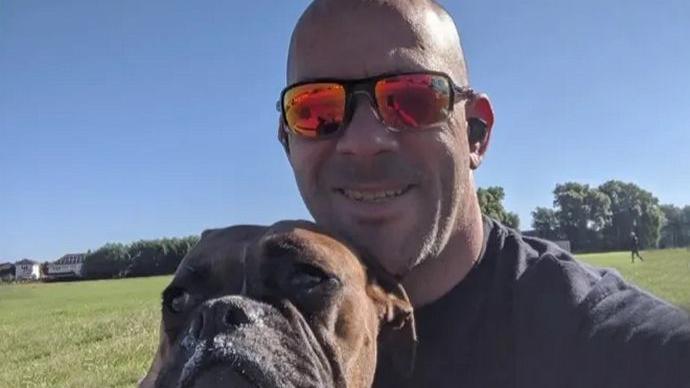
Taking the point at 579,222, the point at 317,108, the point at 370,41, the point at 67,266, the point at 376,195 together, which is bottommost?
the point at 67,266

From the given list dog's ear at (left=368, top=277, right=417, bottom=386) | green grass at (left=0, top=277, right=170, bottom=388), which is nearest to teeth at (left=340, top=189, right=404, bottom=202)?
dog's ear at (left=368, top=277, right=417, bottom=386)

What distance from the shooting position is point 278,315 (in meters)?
2.60

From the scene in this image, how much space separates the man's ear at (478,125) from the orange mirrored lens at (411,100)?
0.38 m

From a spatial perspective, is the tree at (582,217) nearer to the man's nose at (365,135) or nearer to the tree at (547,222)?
the tree at (547,222)

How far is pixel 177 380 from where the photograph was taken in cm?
244

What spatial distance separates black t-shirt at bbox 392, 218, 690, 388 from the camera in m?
3.14

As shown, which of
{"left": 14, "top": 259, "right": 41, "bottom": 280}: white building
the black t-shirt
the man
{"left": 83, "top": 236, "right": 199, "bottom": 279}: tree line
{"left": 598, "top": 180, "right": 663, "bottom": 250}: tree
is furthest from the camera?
{"left": 14, "top": 259, "right": 41, "bottom": 280}: white building

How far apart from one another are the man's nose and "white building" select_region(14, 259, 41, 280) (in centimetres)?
9824

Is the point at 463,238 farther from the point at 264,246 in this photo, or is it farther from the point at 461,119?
the point at 264,246

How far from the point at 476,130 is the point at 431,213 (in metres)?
0.78

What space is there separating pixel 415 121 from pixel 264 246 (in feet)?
3.79

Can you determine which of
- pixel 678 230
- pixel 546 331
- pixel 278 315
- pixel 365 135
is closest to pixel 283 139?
pixel 365 135

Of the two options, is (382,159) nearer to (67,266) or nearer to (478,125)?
(478,125)

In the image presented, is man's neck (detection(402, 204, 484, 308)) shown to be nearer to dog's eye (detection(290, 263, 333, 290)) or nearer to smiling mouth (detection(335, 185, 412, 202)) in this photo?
smiling mouth (detection(335, 185, 412, 202))
